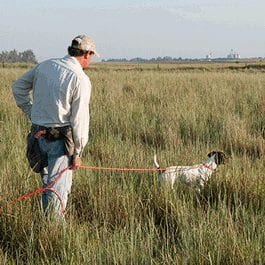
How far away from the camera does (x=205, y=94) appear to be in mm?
11484

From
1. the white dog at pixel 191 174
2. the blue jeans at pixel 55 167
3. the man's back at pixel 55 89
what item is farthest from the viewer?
the white dog at pixel 191 174

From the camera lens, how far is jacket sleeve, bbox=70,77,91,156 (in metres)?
3.74

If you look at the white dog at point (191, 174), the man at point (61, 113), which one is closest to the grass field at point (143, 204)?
the white dog at point (191, 174)

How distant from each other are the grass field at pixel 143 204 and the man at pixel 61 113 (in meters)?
0.30

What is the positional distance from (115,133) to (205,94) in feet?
14.6

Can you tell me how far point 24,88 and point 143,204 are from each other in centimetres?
148

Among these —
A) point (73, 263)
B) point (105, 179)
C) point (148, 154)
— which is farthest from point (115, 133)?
point (73, 263)

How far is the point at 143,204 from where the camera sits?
4.27m

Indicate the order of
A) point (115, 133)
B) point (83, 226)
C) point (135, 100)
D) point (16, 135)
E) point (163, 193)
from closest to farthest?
point (83, 226) < point (163, 193) < point (16, 135) < point (115, 133) < point (135, 100)

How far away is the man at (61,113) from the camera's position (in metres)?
3.75

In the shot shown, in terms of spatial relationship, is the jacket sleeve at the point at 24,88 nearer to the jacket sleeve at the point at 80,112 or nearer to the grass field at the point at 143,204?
the jacket sleeve at the point at 80,112

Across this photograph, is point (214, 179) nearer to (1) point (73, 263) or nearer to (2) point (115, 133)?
(1) point (73, 263)

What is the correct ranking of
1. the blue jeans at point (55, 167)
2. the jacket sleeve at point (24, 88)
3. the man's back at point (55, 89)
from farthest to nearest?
the jacket sleeve at point (24, 88) → the blue jeans at point (55, 167) → the man's back at point (55, 89)

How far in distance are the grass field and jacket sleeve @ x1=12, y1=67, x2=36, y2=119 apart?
761mm
